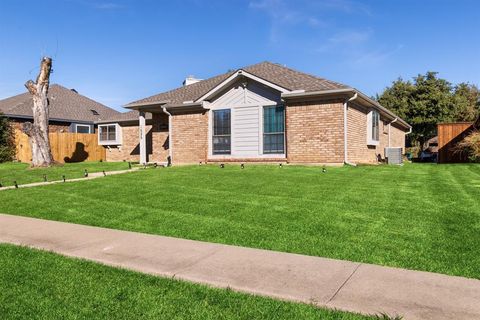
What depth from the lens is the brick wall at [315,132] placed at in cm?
1636

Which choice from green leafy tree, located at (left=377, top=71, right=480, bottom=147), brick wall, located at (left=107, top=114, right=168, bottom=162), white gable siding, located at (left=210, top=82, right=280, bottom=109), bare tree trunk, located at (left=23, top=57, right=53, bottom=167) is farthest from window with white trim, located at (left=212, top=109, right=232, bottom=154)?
green leafy tree, located at (left=377, top=71, right=480, bottom=147)

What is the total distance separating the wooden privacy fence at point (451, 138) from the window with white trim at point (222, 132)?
12074 millimetres

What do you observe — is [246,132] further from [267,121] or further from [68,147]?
[68,147]

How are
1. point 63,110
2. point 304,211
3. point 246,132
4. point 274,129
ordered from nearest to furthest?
point 304,211
point 274,129
point 246,132
point 63,110

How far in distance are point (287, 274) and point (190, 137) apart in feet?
52.7

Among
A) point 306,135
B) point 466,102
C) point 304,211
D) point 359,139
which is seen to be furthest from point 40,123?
point 466,102

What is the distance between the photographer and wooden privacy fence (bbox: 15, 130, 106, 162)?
27.0 metres

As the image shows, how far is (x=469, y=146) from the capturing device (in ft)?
66.6

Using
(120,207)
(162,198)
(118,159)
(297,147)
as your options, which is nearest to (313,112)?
(297,147)

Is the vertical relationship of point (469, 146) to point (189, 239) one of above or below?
above

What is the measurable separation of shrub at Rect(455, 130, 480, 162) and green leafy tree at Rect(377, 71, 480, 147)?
20.9 m

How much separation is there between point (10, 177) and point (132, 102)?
818cm

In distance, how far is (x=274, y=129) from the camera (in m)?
17.9

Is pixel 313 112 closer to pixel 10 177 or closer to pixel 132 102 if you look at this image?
pixel 132 102
